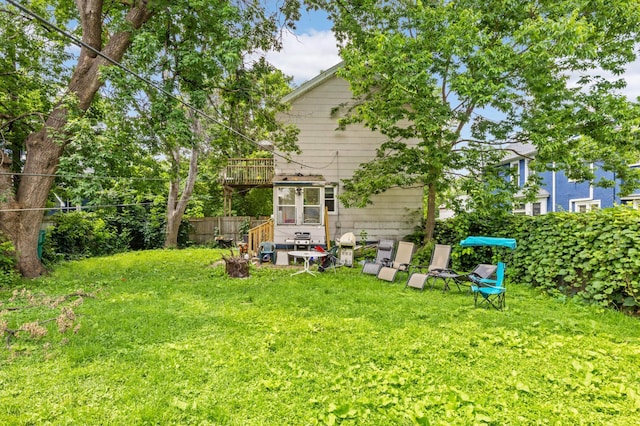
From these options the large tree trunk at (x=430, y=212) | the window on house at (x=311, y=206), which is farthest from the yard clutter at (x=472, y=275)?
the window on house at (x=311, y=206)

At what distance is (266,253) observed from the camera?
10695 mm

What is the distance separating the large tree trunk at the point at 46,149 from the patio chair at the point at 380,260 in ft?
26.9

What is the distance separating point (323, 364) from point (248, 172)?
12889 millimetres

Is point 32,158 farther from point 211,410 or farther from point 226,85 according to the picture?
point 211,410

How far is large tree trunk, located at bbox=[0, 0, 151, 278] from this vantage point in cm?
804

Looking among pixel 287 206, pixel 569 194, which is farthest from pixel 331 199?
pixel 569 194

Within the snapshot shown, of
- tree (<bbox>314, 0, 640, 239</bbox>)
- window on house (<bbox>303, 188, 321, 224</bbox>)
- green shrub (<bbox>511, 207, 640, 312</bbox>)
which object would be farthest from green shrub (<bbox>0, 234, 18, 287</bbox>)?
green shrub (<bbox>511, 207, 640, 312</bbox>)

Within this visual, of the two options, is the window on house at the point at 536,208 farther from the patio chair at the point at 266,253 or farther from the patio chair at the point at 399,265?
the patio chair at the point at 266,253

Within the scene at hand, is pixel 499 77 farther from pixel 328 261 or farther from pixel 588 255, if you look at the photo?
pixel 328 261

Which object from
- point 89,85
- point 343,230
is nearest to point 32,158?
point 89,85

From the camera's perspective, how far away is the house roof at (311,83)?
12695 millimetres

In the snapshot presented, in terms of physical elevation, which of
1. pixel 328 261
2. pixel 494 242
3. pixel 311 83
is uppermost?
pixel 311 83

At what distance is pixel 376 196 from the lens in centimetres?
1309

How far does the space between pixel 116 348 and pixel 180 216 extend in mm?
12436
